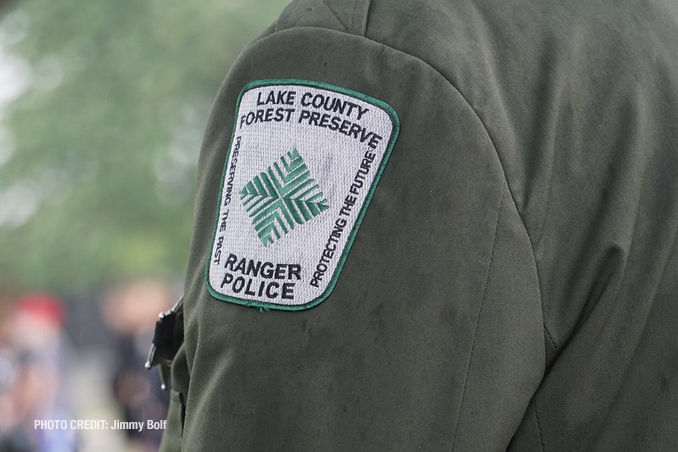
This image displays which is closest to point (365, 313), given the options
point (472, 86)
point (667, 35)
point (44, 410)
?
point (472, 86)

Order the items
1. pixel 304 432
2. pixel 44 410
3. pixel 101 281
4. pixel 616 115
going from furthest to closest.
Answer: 1. pixel 101 281
2. pixel 44 410
3. pixel 616 115
4. pixel 304 432

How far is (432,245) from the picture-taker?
73 centimetres

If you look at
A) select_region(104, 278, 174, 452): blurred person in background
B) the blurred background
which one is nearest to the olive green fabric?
select_region(104, 278, 174, 452): blurred person in background

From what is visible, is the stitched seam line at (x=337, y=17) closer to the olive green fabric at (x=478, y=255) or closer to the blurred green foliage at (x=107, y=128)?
the olive green fabric at (x=478, y=255)

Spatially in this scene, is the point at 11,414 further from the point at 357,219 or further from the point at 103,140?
the point at 357,219

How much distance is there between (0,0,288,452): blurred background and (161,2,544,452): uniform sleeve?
836 cm

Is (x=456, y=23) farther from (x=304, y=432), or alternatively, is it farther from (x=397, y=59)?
(x=304, y=432)

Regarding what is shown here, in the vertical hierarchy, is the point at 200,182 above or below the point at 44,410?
above

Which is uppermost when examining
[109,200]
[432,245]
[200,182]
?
[109,200]

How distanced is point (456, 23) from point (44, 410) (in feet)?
19.2

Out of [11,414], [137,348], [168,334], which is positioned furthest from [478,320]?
[137,348]

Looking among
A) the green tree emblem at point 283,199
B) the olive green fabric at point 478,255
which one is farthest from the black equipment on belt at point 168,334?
the green tree emblem at point 283,199

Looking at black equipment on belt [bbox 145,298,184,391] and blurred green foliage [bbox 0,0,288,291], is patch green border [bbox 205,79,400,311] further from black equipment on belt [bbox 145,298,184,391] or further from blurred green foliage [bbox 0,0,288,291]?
blurred green foliage [bbox 0,0,288,291]

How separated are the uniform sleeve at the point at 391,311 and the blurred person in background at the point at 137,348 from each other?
9.90 ft
